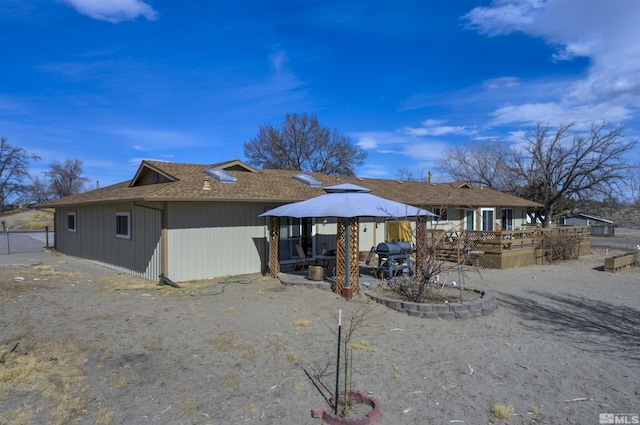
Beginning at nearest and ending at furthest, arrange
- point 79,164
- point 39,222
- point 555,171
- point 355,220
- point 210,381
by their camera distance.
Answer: point 210,381
point 355,220
point 555,171
point 39,222
point 79,164

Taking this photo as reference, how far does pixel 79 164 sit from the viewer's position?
6538cm

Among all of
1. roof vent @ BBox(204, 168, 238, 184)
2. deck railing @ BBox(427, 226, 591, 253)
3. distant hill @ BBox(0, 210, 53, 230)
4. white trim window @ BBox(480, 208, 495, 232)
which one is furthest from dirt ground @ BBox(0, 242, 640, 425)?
distant hill @ BBox(0, 210, 53, 230)

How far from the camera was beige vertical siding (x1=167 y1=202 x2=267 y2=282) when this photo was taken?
1107 centimetres

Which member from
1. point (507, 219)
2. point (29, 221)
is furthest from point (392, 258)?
point (29, 221)

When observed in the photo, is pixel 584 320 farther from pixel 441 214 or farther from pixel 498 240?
pixel 498 240

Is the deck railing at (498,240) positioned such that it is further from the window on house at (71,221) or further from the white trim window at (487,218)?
the window on house at (71,221)

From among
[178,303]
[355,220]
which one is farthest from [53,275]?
[355,220]

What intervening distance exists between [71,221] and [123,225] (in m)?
6.55

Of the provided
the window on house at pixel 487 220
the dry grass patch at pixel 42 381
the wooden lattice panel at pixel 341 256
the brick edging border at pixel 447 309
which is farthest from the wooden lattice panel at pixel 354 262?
the window on house at pixel 487 220

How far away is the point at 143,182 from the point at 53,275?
174 inches

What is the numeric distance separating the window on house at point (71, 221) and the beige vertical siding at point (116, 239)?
0.72 feet

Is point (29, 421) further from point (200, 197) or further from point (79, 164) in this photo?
point (79, 164)

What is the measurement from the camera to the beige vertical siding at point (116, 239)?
11375 mm

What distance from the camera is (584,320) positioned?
7801mm
